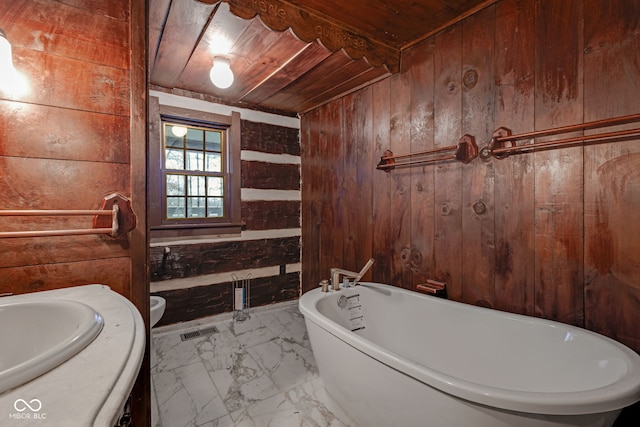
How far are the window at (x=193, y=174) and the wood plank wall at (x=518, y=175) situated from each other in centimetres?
137

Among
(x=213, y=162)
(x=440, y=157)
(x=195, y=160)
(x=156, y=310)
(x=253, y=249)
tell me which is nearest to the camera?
(x=440, y=157)

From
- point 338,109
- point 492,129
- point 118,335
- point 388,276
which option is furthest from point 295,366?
point 338,109

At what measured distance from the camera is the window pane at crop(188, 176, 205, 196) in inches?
115

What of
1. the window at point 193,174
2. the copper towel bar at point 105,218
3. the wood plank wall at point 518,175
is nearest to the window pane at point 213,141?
the window at point 193,174

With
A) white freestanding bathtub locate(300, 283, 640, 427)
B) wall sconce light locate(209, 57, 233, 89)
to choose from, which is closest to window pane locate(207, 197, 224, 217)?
wall sconce light locate(209, 57, 233, 89)

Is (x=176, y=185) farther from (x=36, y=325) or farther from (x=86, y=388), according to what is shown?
(x=86, y=388)

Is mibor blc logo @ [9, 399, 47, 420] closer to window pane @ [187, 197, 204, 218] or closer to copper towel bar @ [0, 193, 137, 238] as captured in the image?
copper towel bar @ [0, 193, 137, 238]

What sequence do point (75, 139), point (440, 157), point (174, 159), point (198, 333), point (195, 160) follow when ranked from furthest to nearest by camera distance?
point (195, 160)
point (174, 159)
point (198, 333)
point (440, 157)
point (75, 139)

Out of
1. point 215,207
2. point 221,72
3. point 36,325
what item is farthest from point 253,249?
point 36,325

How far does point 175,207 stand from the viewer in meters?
2.83

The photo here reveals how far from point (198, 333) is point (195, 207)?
1.18 meters

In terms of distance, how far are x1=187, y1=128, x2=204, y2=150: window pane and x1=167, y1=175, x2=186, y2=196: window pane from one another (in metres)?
0.33

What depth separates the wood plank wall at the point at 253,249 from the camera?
2.77m

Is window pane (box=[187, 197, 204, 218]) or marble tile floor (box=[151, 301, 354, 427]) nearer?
marble tile floor (box=[151, 301, 354, 427])
